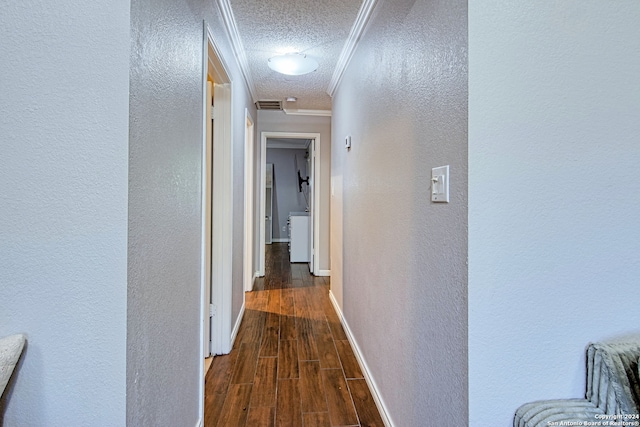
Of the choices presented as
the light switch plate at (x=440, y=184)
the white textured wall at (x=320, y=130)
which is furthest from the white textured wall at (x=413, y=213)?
the white textured wall at (x=320, y=130)

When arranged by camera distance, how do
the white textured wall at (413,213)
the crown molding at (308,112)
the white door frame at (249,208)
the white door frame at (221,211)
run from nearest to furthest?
the white textured wall at (413,213), the white door frame at (221,211), the white door frame at (249,208), the crown molding at (308,112)

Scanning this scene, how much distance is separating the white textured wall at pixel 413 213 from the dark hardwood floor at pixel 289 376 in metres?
0.23

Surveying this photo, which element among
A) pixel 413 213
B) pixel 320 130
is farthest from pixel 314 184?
pixel 413 213

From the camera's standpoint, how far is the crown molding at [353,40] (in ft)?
6.36

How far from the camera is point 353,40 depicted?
236cm

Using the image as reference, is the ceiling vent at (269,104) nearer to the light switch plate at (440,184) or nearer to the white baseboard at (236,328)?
the white baseboard at (236,328)

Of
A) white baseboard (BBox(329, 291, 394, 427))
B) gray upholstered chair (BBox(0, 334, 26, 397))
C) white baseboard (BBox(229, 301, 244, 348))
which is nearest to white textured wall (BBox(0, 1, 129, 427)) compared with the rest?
gray upholstered chair (BBox(0, 334, 26, 397))

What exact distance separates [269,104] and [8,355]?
12.4 ft

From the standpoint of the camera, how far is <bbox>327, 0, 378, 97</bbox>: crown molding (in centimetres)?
194

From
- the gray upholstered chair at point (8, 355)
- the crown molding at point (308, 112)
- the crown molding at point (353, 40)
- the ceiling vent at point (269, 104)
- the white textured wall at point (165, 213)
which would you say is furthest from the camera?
the crown molding at point (308, 112)

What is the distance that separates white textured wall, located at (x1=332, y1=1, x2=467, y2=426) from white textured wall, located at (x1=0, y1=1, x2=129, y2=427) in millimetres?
962

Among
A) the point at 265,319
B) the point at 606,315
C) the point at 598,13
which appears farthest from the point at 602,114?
the point at 265,319

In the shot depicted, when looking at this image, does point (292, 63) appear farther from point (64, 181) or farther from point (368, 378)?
point (368, 378)

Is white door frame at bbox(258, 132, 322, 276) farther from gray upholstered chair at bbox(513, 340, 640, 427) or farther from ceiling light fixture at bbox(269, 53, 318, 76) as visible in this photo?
gray upholstered chair at bbox(513, 340, 640, 427)
